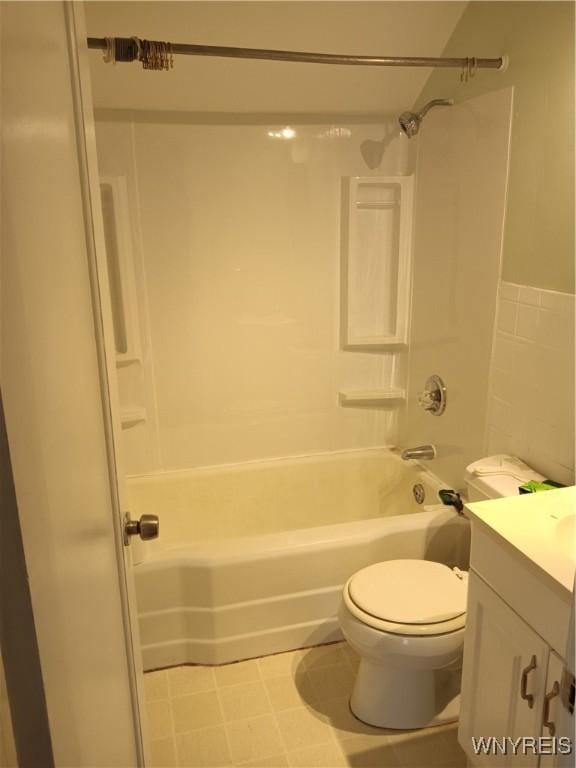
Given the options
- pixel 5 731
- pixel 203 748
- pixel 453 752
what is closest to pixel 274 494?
pixel 203 748

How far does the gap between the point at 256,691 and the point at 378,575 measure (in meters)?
0.58

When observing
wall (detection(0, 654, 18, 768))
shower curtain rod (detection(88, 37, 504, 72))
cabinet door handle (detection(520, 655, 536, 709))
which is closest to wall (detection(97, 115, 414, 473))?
shower curtain rod (detection(88, 37, 504, 72))

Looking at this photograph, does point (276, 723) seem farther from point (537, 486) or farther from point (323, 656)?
point (537, 486)

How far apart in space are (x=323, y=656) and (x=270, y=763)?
470 mm

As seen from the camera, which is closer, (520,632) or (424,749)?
(520,632)

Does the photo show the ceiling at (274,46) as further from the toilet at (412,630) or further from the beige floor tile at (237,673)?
the beige floor tile at (237,673)

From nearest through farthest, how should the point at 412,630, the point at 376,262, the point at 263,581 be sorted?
the point at 412,630
the point at 263,581
the point at 376,262

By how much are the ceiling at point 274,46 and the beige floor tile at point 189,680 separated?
2.13m

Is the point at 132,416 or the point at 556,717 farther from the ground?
the point at 132,416

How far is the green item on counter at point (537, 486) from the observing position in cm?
169

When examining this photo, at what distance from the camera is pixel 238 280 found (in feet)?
8.49

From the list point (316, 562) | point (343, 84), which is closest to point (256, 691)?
point (316, 562)

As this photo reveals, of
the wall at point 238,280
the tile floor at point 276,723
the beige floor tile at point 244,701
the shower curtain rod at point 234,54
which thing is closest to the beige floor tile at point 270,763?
the tile floor at point 276,723

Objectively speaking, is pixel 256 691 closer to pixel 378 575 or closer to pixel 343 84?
pixel 378 575
